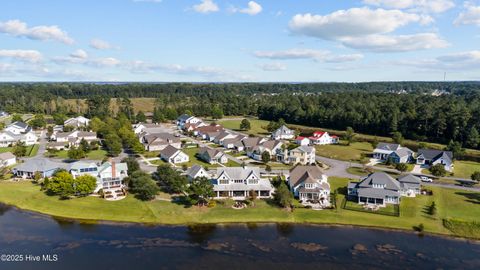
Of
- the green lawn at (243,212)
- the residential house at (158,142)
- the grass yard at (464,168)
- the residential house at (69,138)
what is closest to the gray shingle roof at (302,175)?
the green lawn at (243,212)

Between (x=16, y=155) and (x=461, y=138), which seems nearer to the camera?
(x=16, y=155)

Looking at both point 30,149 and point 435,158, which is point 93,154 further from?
point 435,158

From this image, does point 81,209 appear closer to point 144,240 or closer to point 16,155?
point 144,240

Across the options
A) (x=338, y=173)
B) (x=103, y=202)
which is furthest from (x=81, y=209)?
(x=338, y=173)

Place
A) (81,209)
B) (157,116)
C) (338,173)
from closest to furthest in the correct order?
(81,209)
(338,173)
(157,116)

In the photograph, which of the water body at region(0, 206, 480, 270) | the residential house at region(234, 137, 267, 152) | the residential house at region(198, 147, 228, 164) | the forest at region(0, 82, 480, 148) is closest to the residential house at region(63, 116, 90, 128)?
the forest at region(0, 82, 480, 148)
